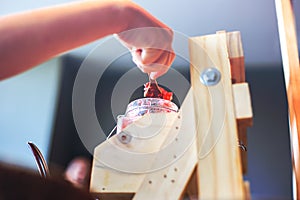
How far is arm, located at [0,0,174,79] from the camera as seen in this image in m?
0.39

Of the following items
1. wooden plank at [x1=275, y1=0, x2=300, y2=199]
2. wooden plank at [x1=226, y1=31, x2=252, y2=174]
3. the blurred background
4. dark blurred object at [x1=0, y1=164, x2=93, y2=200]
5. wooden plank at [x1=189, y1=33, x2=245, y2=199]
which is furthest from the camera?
the blurred background

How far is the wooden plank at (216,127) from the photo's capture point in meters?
0.34

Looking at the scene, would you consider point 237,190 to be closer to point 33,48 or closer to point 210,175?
point 210,175

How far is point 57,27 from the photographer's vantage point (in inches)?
16.6

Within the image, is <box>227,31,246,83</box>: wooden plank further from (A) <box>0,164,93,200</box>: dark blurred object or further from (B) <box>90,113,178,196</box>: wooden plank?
(A) <box>0,164,93,200</box>: dark blurred object

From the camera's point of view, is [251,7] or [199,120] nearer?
[199,120]

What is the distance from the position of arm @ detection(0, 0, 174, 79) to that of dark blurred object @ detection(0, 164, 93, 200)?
8.9 inches

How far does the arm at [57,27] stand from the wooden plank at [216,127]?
0.36 feet

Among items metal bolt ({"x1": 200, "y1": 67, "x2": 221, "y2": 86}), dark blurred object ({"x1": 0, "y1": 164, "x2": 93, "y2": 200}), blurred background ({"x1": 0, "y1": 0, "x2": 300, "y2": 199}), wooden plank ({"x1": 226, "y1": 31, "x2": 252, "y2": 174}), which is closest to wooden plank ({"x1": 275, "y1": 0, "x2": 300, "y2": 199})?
wooden plank ({"x1": 226, "y1": 31, "x2": 252, "y2": 174})

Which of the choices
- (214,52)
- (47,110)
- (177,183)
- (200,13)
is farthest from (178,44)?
(47,110)

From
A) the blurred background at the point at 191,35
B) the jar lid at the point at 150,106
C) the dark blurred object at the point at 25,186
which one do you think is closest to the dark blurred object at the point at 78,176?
the dark blurred object at the point at 25,186

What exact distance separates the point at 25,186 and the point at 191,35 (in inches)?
52.0

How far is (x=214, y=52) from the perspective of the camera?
42 centimetres

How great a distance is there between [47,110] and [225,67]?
1.27 metres
